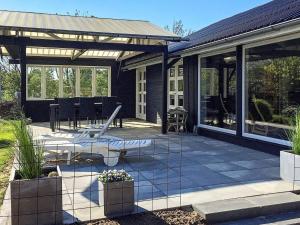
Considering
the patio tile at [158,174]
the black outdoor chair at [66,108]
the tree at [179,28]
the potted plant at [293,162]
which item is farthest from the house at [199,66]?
the tree at [179,28]

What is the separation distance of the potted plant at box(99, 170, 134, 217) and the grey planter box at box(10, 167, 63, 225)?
51 centimetres

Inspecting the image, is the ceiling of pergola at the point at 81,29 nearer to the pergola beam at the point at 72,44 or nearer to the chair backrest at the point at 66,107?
the pergola beam at the point at 72,44

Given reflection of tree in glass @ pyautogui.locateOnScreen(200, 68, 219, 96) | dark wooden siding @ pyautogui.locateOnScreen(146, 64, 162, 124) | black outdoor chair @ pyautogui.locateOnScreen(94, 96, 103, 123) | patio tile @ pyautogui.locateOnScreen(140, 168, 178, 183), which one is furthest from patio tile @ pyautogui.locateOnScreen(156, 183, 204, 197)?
dark wooden siding @ pyautogui.locateOnScreen(146, 64, 162, 124)

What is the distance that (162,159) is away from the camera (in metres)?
7.36

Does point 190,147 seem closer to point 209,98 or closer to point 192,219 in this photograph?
point 209,98

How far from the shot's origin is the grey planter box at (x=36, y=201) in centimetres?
382

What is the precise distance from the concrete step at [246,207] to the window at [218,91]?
A: 4.93 metres

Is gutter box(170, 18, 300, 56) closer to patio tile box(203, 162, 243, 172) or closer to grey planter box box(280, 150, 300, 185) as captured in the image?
grey planter box box(280, 150, 300, 185)

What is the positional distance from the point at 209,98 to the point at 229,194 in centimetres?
621

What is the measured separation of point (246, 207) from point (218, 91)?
6.34 metres

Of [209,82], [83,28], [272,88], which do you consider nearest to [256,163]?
[272,88]

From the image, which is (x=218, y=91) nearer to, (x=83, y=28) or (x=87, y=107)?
(x=83, y=28)

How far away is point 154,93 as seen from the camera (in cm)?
1595

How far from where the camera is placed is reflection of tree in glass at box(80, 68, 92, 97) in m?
17.5
